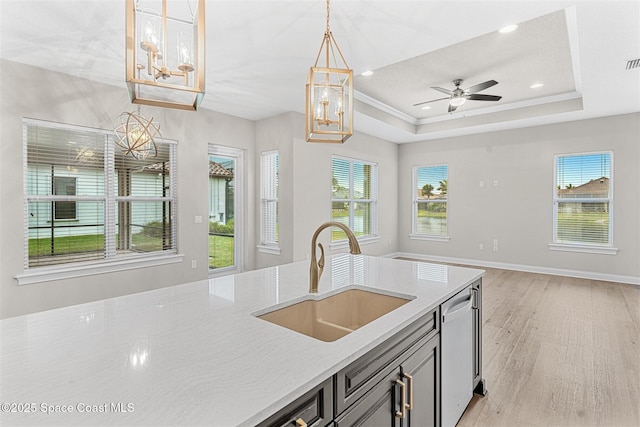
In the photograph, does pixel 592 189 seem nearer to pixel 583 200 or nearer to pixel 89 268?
pixel 583 200

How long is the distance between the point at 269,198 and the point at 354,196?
1.90 metres

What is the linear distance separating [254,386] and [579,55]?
13.5 ft

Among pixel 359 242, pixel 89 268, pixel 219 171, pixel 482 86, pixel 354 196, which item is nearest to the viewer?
pixel 89 268

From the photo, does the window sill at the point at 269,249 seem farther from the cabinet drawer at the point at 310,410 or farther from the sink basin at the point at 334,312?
the cabinet drawer at the point at 310,410

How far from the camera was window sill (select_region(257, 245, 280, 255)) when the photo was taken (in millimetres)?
5308

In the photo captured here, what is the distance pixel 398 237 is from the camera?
25.9ft

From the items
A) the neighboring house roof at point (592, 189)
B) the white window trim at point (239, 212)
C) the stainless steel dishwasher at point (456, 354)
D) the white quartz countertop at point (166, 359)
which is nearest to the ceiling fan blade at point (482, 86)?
the stainless steel dishwasher at point (456, 354)

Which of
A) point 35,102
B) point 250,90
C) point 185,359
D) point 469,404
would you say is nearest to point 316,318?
point 185,359

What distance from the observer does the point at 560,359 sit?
2.77 metres

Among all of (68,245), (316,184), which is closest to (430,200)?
(316,184)

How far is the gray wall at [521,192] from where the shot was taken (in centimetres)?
528

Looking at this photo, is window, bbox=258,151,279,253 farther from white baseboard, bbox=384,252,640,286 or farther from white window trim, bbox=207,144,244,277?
white baseboard, bbox=384,252,640,286

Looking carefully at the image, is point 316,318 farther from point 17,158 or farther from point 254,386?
point 17,158

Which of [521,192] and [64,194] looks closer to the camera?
[64,194]
